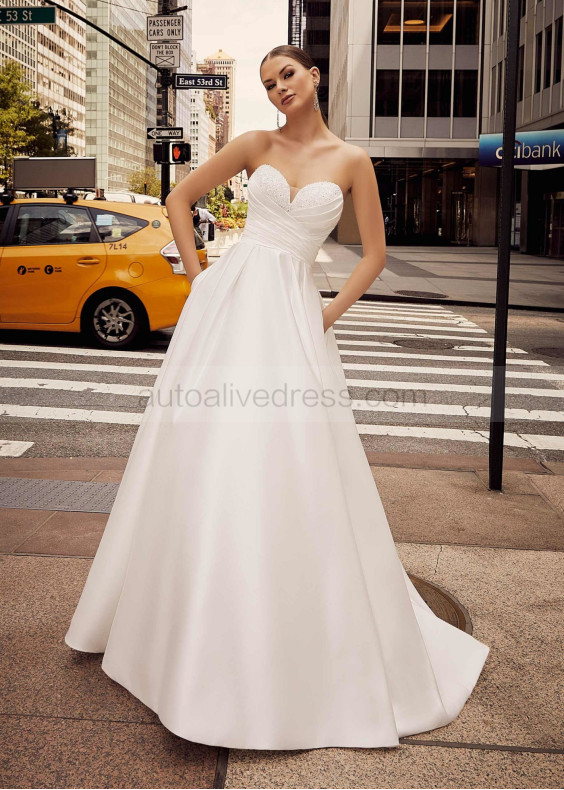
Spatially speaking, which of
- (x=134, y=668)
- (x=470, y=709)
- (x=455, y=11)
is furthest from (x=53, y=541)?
(x=455, y=11)

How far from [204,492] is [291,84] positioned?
1484mm

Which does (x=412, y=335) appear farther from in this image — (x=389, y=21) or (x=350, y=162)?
(x=389, y=21)

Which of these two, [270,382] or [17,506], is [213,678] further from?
[17,506]

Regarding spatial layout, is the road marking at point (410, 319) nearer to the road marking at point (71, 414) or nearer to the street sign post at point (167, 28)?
the street sign post at point (167, 28)

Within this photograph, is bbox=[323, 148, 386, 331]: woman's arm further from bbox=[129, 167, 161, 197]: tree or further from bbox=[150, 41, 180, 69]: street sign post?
bbox=[129, 167, 161, 197]: tree

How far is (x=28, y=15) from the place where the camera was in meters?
15.3

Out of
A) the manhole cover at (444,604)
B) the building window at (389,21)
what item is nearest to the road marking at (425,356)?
the manhole cover at (444,604)

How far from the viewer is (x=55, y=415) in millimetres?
7598

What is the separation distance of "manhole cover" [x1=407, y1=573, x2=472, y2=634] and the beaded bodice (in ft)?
5.51

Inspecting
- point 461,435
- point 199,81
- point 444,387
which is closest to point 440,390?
point 444,387

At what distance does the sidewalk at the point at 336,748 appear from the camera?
96.0 inches

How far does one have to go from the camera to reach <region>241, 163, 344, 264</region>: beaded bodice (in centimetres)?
282

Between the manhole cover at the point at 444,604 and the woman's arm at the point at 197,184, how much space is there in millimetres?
1772

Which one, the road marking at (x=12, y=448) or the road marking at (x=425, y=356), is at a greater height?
the road marking at (x=425, y=356)
